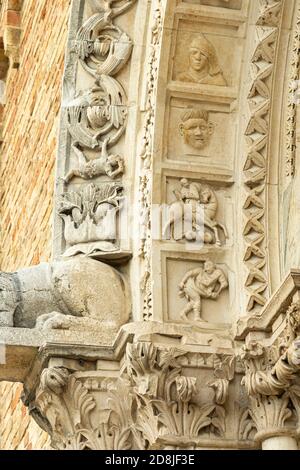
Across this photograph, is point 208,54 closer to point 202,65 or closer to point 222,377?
point 202,65

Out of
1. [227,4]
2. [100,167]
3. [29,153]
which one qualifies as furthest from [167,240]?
[29,153]

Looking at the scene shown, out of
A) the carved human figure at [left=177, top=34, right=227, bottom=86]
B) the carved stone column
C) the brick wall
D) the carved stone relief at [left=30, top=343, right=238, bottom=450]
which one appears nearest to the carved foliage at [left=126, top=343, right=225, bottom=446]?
the carved stone relief at [left=30, top=343, right=238, bottom=450]

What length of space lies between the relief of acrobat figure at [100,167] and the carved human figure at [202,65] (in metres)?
0.43

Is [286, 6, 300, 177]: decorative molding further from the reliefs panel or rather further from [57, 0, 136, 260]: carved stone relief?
[57, 0, 136, 260]: carved stone relief

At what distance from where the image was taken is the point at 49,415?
20.0 ft

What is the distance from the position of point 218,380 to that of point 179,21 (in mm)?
1543

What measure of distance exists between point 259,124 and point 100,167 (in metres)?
0.69

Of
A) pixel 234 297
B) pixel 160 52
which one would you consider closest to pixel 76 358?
pixel 234 297

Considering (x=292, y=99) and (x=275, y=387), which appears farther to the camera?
(x=292, y=99)

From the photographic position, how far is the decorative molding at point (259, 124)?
625cm

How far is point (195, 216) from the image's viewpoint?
6289 millimetres

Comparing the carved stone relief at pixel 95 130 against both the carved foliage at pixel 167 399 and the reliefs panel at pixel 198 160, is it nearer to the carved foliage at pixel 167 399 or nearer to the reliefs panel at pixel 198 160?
the reliefs panel at pixel 198 160

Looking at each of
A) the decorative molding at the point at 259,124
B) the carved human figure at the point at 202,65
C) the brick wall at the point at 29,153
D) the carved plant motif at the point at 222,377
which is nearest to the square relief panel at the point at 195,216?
the decorative molding at the point at 259,124
